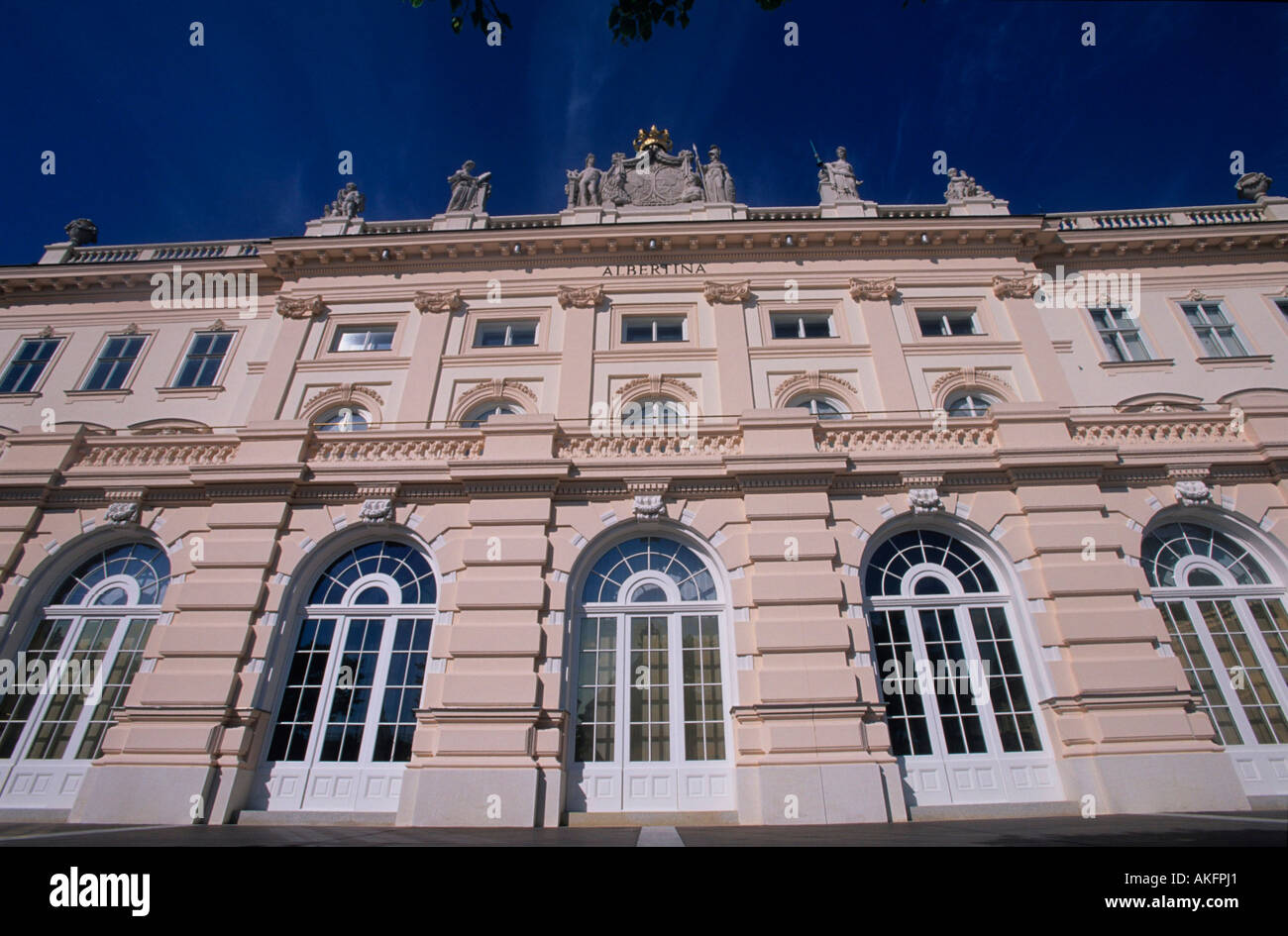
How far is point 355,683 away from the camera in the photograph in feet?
41.2

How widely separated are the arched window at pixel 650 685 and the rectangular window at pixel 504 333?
27.6 feet

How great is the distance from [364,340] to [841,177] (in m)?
16.8

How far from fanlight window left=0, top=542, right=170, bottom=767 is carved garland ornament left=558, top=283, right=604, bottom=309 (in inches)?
476

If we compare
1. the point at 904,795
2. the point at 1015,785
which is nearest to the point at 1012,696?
the point at 1015,785

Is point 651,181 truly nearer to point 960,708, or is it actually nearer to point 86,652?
point 960,708

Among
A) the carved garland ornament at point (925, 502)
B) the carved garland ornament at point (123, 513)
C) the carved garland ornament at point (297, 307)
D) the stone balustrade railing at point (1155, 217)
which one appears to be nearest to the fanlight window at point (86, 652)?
the carved garland ornament at point (123, 513)

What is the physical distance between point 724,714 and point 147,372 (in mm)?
19320

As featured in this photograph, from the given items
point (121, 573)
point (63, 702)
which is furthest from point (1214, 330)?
point (63, 702)

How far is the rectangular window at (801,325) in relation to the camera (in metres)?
18.6

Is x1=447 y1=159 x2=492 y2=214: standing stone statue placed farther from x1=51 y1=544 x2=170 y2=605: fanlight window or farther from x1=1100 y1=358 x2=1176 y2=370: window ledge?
x1=1100 y1=358 x2=1176 y2=370: window ledge

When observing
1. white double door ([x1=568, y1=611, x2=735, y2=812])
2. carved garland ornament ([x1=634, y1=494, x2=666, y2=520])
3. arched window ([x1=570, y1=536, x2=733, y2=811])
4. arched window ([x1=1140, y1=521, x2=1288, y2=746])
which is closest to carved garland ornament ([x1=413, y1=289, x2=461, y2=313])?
carved garland ornament ([x1=634, y1=494, x2=666, y2=520])

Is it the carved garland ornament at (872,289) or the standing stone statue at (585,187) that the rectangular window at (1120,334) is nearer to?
the carved garland ornament at (872,289)

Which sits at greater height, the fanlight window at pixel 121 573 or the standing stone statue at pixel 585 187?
the standing stone statue at pixel 585 187

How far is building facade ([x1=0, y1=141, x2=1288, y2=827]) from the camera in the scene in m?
11.3
